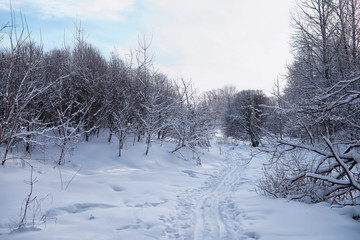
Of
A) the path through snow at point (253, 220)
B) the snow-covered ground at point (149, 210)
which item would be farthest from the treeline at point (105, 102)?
the path through snow at point (253, 220)

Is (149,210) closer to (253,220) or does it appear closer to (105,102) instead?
(253,220)

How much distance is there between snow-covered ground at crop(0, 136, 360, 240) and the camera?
3.56 metres

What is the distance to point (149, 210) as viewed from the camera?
5.07 m

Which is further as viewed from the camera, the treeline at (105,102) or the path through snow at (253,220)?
the treeline at (105,102)

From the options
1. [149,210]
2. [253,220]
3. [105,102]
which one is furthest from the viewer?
[105,102]

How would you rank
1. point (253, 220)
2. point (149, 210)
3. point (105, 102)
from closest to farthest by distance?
point (253, 220) < point (149, 210) < point (105, 102)

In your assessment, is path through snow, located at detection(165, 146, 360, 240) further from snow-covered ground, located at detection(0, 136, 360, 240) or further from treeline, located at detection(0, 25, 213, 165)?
treeline, located at detection(0, 25, 213, 165)

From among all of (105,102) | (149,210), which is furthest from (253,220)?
(105,102)

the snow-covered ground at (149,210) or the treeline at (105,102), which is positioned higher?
the treeline at (105,102)

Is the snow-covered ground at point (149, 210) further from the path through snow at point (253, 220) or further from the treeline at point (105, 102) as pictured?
the treeline at point (105, 102)

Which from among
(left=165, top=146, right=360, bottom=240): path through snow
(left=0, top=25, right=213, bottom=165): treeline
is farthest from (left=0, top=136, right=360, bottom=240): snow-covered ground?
(left=0, top=25, right=213, bottom=165): treeline

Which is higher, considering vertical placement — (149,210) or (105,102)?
(105,102)

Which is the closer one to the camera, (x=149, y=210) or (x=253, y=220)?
(x=253, y=220)

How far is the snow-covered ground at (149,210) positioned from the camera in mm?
3560
